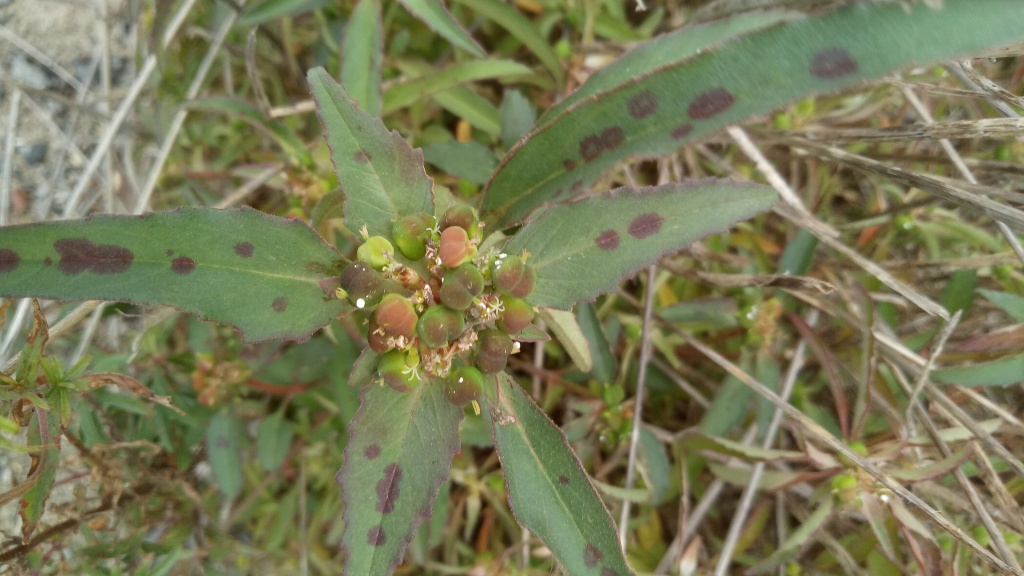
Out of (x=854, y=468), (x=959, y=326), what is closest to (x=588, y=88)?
(x=854, y=468)

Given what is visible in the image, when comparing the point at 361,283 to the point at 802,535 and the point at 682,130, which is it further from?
the point at 802,535

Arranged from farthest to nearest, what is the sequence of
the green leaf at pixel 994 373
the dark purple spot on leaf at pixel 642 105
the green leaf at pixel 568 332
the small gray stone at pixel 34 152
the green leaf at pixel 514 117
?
the small gray stone at pixel 34 152, the green leaf at pixel 514 117, the green leaf at pixel 994 373, the green leaf at pixel 568 332, the dark purple spot on leaf at pixel 642 105

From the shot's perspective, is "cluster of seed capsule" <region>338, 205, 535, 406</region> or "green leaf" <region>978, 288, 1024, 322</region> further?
"green leaf" <region>978, 288, 1024, 322</region>

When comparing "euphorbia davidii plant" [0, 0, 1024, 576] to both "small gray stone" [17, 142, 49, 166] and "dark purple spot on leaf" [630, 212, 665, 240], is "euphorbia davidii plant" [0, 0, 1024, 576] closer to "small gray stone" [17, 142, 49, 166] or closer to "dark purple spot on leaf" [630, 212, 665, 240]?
"dark purple spot on leaf" [630, 212, 665, 240]

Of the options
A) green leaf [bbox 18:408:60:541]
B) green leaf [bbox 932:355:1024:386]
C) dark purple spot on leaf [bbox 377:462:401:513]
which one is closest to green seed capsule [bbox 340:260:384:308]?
dark purple spot on leaf [bbox 377:462:401:513]

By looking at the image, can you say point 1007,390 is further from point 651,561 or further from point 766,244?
point 651,561

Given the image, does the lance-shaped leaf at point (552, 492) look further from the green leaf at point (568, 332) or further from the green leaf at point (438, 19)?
the green leaf at point (438, 19)

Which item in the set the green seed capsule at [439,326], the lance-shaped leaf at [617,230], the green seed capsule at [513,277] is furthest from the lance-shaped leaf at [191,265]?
the lance-shaped leaf at [617,230]
